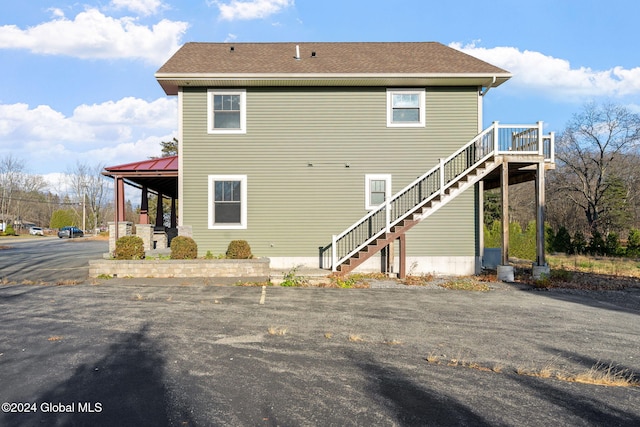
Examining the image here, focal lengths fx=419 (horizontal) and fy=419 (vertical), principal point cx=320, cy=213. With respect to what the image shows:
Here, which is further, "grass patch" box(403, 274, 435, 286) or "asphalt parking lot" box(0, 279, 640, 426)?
"grass patch" box(403, 274, 435, 286)

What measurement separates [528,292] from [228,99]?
11.2 metres

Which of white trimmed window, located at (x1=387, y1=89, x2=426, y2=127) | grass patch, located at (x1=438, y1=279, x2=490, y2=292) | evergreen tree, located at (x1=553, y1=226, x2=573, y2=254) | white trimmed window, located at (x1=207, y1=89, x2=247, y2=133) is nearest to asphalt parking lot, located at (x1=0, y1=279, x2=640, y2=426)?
grass patch, located at (x1=438, y1=279, x2=490, y2=292)

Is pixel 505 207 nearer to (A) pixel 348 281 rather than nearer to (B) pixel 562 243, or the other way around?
(A) pixel 348 281

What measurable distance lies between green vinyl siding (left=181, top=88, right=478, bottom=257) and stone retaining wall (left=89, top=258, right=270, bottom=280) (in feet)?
5.47

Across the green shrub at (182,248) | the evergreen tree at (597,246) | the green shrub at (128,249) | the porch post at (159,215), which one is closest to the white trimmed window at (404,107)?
the green shrub at (182,248)

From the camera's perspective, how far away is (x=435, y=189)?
14.1 m

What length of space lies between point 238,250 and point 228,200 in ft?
6.97

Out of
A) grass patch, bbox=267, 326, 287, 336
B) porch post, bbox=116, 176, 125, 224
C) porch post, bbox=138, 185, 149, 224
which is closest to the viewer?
grass patch, bbox=267, 326, 287, 336

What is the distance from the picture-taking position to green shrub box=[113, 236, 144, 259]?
13.2 metres

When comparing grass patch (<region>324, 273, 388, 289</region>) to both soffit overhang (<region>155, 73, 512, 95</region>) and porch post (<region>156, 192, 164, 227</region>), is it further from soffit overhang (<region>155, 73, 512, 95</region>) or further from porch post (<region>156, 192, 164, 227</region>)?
porch post (<region>156, 192, 164, 227</region>)

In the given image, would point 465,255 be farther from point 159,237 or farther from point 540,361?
point 159,237

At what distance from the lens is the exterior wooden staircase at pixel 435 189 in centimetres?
1285

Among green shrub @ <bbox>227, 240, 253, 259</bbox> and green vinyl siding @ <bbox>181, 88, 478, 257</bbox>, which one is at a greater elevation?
green vinyl siding @ <bbox>181, 88, 478, 257</bbox>

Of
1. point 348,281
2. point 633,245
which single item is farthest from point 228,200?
point 633,245
